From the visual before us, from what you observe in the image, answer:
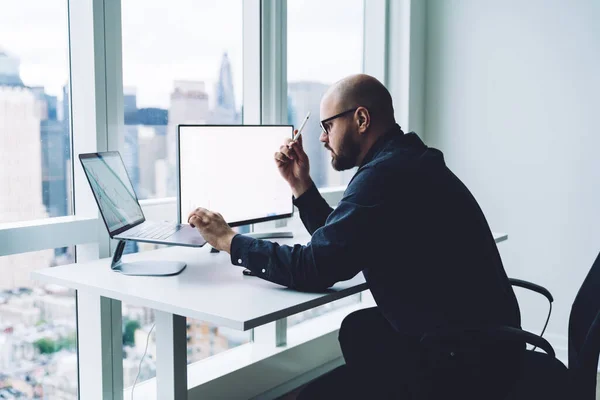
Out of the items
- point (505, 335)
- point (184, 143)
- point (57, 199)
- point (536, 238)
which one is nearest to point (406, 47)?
point (536, 238)

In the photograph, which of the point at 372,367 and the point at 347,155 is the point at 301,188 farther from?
the point at 372,367

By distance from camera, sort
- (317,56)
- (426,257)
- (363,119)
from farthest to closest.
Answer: (317,56) < (363,119) < (426,257)

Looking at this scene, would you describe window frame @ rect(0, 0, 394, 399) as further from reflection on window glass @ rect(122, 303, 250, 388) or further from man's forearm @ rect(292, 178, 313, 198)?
man's forearm @ rect(292, 178, 313, 198)

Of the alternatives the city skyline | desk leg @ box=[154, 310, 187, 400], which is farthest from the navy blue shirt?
the city skyline

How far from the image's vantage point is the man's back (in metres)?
1.60

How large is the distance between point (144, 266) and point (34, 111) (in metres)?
0.63

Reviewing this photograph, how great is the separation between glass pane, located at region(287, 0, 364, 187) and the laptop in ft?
3.86

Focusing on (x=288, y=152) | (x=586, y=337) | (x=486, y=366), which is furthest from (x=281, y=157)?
(x=586, y=337)

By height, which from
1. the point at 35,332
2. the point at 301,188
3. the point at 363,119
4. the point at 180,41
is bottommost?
the point at 35,332

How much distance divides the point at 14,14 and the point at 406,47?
2.17 m

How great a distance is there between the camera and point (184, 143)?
83.0 inches

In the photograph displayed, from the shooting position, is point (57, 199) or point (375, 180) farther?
point (57, 199)

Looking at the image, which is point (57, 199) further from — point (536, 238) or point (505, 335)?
point (536, 238)

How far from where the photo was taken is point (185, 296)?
1.66 m
